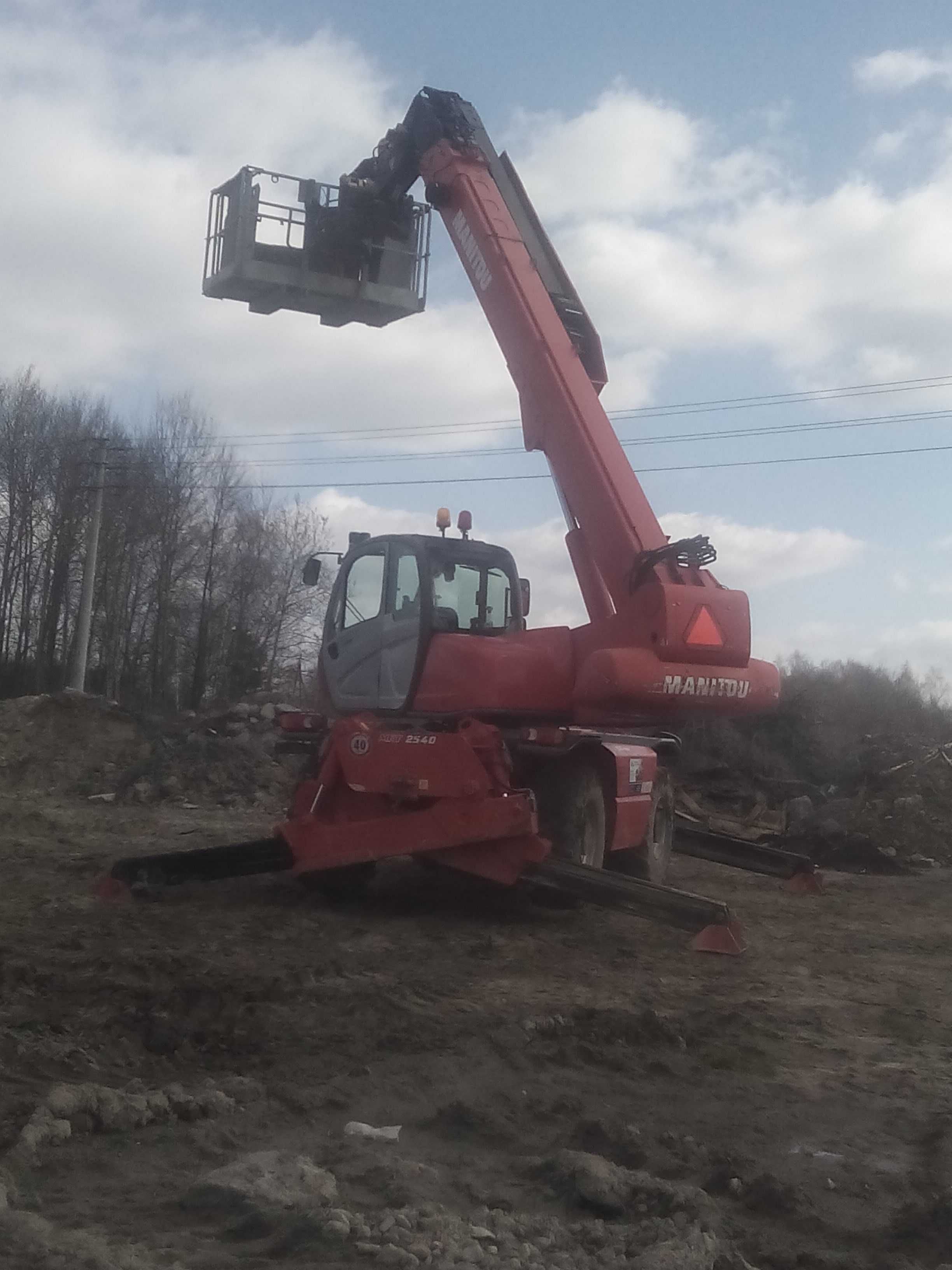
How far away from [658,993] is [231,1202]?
3827 millimetres

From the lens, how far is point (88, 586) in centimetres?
3334

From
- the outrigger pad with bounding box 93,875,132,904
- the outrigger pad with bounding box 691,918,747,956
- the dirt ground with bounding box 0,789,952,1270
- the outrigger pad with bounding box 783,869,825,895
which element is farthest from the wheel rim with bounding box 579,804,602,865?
the outrigger pad with bounding box 93,875,132,904

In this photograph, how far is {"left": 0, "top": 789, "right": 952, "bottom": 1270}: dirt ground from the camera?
12.3 ft

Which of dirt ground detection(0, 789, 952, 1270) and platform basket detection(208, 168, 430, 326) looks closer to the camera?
dirt ground detection(0, 789, 952, 1270)

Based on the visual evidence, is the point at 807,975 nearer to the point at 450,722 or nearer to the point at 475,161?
the point at 450,722

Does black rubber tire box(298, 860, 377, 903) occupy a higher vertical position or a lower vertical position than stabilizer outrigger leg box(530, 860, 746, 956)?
lower

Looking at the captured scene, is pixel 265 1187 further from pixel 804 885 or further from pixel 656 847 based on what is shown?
pixel 804 885

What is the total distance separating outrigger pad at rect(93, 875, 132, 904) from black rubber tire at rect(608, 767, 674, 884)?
12.9ft

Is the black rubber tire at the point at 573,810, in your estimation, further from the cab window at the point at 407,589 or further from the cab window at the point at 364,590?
the cab window at the point at 364,590

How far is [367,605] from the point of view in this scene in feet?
33.7

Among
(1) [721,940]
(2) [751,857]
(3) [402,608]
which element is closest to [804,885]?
(2) [751,857]

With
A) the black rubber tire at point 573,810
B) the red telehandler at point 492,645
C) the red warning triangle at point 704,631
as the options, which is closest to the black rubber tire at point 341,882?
the red telehandler at point 492,645

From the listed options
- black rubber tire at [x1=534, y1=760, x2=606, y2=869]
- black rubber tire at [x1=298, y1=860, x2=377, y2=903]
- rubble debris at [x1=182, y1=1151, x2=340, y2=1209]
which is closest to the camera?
rubble debris at [x1=182, y1=1151, x2=340, y2=1209]

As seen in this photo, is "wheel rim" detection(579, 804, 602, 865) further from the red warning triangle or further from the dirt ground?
the red warning triangle
